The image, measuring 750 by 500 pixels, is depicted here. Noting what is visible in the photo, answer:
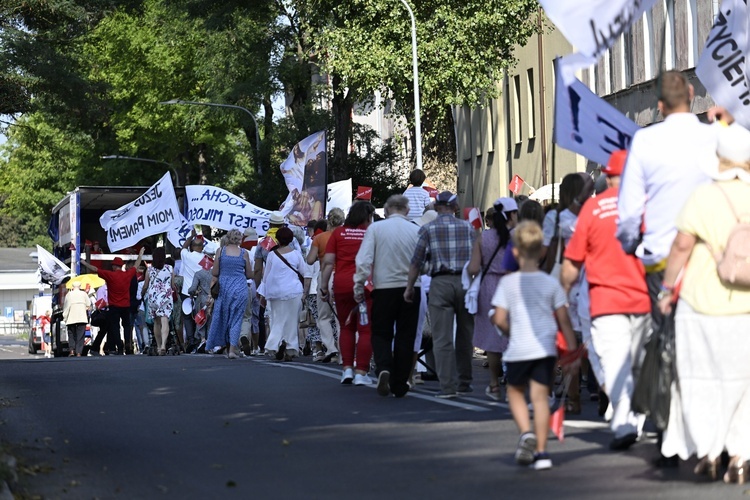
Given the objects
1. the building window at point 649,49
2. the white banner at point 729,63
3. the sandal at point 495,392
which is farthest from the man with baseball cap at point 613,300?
the building window at point 649,49

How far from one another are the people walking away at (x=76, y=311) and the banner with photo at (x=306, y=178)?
4103 mm

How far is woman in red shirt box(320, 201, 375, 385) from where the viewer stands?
1559 cm

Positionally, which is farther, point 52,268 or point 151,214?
point 52,268

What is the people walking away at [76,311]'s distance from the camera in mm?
29547

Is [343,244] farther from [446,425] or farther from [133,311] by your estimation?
[133,311]

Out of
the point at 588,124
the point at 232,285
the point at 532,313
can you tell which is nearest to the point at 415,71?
the point at 232,285

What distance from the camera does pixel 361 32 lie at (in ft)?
123

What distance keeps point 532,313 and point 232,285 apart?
13.2 m

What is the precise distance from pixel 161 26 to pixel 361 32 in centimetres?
2473

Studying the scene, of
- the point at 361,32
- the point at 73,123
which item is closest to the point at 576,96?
the point at 361,32

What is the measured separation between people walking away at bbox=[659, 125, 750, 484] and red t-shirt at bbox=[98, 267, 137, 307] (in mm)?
20024

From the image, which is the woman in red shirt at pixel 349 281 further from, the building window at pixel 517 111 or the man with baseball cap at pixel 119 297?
the building window at pixel 517 111

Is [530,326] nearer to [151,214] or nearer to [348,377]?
[348,377]

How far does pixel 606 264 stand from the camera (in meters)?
9.52
